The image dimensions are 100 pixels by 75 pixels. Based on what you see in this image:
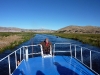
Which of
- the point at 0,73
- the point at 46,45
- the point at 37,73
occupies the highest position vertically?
the point at 46,45

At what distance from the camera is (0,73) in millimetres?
16672

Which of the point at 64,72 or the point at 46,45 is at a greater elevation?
the point at 46,45

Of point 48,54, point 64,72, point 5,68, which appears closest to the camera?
point 64,72

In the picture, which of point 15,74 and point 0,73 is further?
point 0,73

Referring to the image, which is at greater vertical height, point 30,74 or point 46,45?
point 46,45

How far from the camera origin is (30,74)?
23.6 ft

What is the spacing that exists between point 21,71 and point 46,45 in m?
3.81

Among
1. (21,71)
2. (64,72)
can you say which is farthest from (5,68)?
(64,72)

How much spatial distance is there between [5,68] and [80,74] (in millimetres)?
13815

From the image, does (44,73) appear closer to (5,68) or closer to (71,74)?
(71,74)

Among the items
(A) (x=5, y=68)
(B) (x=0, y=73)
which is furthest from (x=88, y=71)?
(A) (x=5, y=68)

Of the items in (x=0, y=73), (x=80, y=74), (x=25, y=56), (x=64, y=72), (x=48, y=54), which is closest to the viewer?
(x=80, y=74)

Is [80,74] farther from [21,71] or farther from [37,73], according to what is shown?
[21,71]

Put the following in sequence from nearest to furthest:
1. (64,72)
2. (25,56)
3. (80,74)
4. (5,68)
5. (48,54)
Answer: (80,74) → (64,72) → (25,56) → (48,54) → (5,68)
